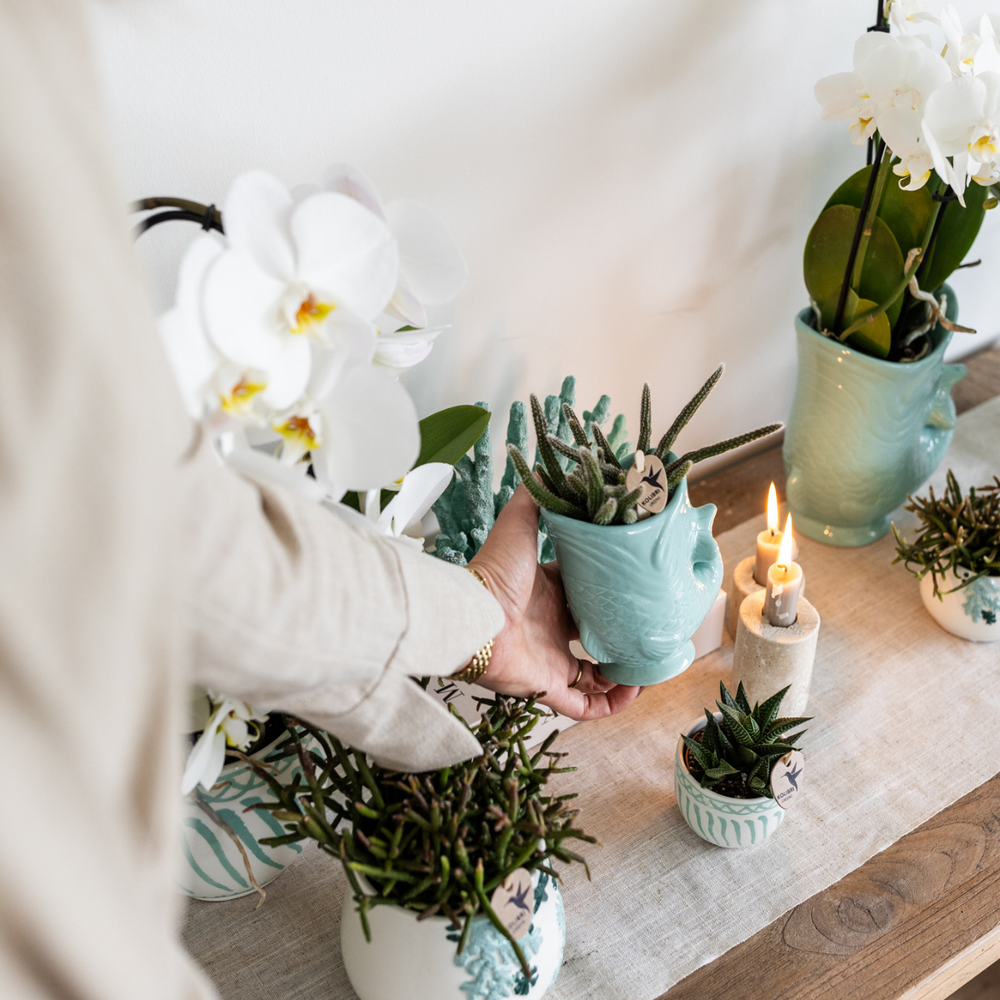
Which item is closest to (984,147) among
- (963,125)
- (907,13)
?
(963,125)

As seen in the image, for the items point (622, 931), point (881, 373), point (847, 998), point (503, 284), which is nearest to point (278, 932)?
point (622, 931)

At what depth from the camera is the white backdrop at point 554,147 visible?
2.06 feet

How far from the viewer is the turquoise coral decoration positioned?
79cm

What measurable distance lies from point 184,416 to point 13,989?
206 millimetres

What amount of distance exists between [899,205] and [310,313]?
0.65 m

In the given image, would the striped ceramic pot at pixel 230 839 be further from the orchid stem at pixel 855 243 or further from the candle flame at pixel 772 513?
the orchid stem at pixel 855 243

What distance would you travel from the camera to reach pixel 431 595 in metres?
0.51

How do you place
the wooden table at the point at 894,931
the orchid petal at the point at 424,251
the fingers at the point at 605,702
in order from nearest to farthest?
the orchid petal at the point at 424,251
the wooden table at the point at 894,931
the fingers at the point at 605,702

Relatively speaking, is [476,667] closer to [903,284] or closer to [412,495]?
[412,495]

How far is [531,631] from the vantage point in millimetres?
706

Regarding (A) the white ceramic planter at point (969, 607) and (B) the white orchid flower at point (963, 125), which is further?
(A) the white ceramic planter at point (969, 607)

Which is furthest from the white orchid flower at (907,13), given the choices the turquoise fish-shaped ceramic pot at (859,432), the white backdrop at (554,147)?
the turquoise fish-shaped ceramic pot at (859,432)

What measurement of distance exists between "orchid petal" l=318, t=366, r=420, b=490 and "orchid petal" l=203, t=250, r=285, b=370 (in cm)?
5

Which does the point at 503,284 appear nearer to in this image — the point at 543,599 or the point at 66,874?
the point at 543,599
